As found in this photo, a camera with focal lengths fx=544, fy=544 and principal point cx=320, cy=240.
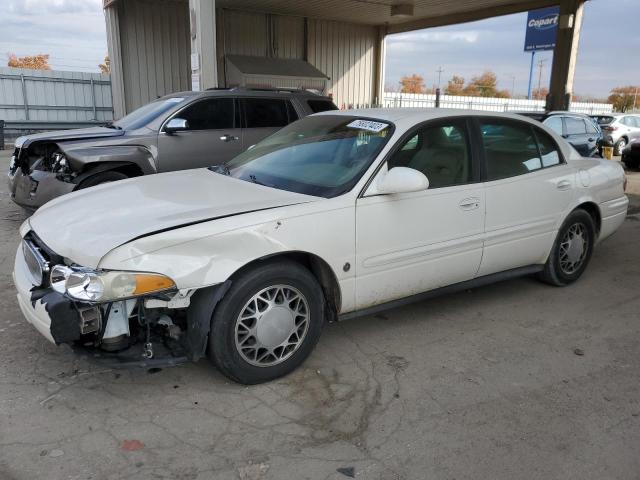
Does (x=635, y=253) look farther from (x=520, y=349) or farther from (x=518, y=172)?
(x=520, y=349)

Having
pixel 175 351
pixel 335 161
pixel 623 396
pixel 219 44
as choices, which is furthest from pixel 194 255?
pixel 219 44

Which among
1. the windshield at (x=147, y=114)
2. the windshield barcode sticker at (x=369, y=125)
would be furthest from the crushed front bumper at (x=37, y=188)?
the windshield barcode sticker at (x=369, y=125)

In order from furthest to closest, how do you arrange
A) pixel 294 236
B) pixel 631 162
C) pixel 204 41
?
1. pixel 631 162
2. pixel 204 41
3. pixel 294 236

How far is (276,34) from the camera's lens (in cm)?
1914

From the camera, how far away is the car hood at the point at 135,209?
292cm

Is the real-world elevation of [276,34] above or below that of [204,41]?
above

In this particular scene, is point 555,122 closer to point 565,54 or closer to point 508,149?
point 565,54

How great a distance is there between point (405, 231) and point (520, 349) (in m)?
1.19

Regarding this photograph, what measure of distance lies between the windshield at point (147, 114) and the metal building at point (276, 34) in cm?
754

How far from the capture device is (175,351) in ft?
10.1

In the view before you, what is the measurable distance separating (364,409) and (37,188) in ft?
16.6

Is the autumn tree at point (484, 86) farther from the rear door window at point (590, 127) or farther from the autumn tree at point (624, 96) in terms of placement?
the rear door window at point (590, 127)

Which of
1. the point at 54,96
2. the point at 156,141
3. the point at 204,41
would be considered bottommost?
the point at 156,141

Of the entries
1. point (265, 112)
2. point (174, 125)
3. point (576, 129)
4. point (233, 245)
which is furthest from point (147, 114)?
point (576, 129)
